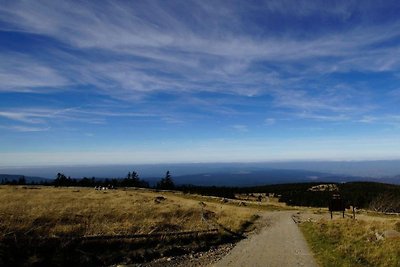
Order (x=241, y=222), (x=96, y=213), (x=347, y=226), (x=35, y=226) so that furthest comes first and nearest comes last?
(x=241, y=222), (x=347, y=226), (x=96, y=213), (x=35, y=226)

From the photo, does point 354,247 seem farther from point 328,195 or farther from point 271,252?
point 328,195

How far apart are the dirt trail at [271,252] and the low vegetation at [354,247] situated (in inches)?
30.5

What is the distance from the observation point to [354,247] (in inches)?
920

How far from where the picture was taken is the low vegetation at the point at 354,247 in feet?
63.3

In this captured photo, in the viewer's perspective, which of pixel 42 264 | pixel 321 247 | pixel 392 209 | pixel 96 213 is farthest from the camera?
pixel 392 209

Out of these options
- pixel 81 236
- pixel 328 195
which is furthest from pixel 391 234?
pixel 328 195

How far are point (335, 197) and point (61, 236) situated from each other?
36.4 meters

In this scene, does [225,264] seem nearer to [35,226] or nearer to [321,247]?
[321,247]

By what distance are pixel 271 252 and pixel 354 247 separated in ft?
16.3

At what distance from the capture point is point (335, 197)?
4828 centimetres

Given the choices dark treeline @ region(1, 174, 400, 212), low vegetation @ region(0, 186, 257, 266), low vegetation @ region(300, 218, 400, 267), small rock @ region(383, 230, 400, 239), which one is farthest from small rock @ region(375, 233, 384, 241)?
dark treeline @ region(1, 174, 400, 212)

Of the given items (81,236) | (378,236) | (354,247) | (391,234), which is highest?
(81,236)

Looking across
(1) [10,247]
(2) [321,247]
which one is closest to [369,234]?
(2) [321,247]

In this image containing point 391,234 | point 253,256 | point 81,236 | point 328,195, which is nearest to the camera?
point 81,236
